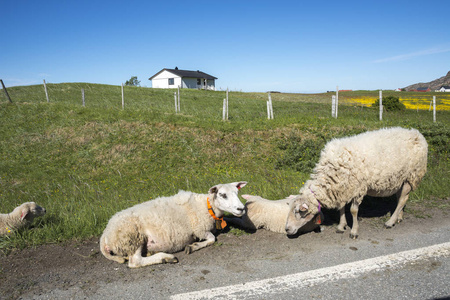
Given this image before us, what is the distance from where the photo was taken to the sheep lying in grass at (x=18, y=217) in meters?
4.72

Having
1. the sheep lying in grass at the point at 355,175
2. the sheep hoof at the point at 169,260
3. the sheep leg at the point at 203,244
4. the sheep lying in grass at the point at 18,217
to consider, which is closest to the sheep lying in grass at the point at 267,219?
the sheep lying in grass at the point at 355,175

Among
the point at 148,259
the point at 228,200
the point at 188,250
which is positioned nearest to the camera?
the point at 148,259

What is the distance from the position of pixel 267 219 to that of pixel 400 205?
2525mm

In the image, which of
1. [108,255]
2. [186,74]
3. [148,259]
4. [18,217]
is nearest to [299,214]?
[148,259]

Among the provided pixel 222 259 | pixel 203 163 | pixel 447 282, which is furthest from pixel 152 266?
pixel 203 163

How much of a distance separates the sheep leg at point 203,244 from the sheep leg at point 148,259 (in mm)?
329

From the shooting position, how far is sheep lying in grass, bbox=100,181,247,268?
4059 mm

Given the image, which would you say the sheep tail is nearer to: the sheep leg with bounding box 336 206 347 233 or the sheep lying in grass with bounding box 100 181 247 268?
the sheep lying in grass with bounding box 100 181 247 268

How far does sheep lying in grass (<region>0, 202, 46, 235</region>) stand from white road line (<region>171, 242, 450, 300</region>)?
11.0ft

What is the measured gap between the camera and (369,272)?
3562 mm

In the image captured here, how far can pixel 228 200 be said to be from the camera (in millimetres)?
4730

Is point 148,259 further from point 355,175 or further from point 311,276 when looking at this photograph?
point 355,175

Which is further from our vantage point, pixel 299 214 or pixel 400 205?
pixel 400 205

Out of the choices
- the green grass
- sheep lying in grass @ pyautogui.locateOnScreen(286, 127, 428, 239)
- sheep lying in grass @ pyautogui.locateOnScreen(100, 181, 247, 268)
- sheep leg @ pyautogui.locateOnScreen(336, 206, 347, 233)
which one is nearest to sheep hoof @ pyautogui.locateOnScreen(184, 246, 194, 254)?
sheep lying in grass @ pyautogui.locateOnScreen(100, 181, 247, 268)
